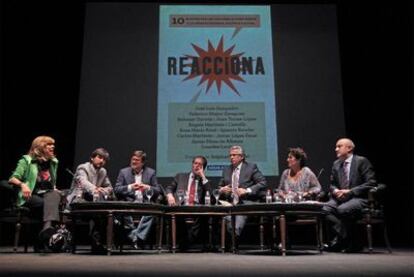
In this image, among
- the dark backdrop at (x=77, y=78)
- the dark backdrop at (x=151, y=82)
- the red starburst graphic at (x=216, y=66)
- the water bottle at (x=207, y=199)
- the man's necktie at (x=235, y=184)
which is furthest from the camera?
the dark backdrop at (x=77, y=78)

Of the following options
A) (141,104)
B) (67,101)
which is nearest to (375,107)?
(141,104)

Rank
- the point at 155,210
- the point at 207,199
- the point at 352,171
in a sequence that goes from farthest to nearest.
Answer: the point at 207,199
the point at 352,171
the point at 155,210

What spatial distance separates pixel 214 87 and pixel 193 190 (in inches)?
54.7

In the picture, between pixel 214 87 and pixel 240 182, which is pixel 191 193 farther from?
pixel 214 87

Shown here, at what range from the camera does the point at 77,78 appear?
262 inches

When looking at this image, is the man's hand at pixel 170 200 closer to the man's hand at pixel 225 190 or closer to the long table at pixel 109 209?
the man's hand at pixel 225 190

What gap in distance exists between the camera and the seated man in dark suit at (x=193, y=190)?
5492 mm

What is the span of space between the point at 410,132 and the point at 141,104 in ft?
11.1

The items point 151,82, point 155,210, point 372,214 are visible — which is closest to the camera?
point 155,210

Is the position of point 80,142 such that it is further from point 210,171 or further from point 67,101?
→ point 210,171

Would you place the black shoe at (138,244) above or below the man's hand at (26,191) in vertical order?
below

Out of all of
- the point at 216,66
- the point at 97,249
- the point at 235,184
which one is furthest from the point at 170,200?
the point at 216,66

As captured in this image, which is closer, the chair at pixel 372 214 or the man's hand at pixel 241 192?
the chair at pixel 372 214

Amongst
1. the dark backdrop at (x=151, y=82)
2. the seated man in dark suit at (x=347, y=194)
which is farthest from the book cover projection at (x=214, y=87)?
the seated man in dark suit at (x=347, y=194)
